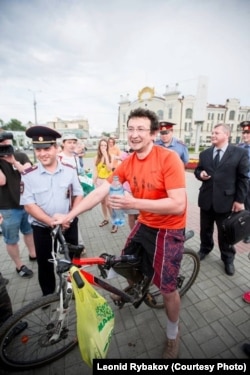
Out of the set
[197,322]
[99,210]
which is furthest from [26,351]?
[99,210]

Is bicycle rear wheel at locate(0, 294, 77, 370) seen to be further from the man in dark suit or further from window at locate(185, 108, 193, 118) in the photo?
window at locate(185, 108, 193, 118)

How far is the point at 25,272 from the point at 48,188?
1884mm

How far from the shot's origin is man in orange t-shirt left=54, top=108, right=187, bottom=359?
4.86ft

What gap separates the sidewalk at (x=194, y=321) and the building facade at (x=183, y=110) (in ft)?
146

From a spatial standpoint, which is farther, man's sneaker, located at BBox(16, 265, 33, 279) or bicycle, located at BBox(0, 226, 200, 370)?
man's sneaker, located at BBox(16, 265, 33, 279)

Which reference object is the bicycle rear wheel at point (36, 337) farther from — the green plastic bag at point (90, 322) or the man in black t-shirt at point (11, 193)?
the man in black t-shirt at point (11, 193)

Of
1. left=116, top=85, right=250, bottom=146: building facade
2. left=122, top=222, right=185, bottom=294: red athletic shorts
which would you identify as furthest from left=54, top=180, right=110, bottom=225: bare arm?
left=116, top=85, right=250, bottom=146: building facade

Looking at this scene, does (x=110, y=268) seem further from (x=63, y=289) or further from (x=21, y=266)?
(x=21, y=266)

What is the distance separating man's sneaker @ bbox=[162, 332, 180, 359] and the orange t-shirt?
1.20 m

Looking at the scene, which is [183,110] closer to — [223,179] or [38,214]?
[223,179]

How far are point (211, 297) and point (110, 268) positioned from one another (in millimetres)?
1698

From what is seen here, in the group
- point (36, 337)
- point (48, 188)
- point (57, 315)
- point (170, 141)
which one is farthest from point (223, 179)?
point (36, 337)

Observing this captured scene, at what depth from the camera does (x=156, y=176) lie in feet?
5.22

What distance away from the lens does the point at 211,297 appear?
2.61m
